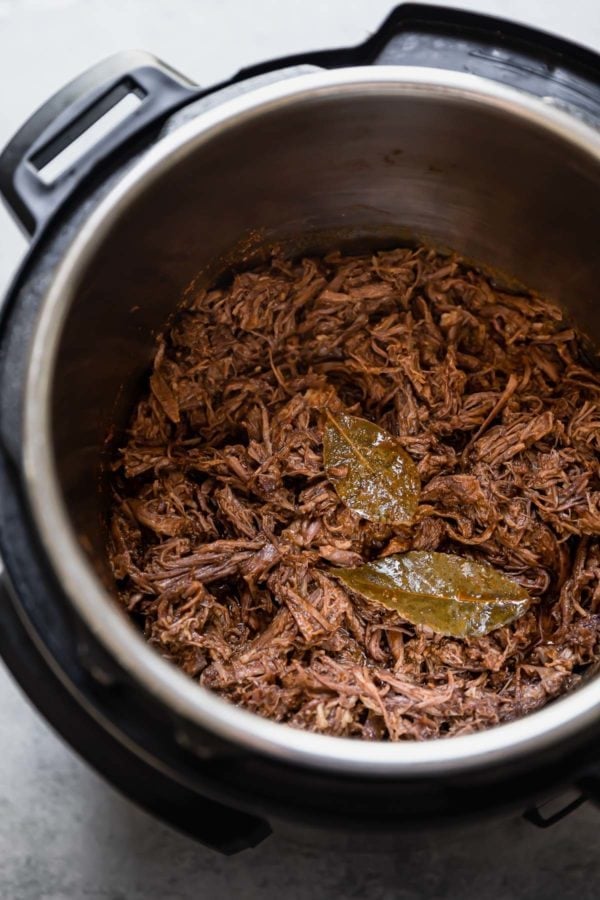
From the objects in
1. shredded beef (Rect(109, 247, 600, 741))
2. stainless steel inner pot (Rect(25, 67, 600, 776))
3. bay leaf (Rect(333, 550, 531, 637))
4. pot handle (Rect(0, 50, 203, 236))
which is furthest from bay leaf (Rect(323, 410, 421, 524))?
pot handle (Rect(0, 50, 203, 236))

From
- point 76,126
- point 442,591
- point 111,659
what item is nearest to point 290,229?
point 76,126

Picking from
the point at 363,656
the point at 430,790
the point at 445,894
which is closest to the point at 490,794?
the point at 430,790

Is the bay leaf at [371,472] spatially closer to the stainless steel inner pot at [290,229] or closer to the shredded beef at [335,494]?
the shredded beef at [335,494]

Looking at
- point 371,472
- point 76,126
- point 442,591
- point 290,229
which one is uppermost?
point 76,126

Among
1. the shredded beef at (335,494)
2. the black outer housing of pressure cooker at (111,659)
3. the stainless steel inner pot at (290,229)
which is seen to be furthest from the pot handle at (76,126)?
the shredded beef at (335,494)

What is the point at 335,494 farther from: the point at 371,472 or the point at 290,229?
the point at 290,229

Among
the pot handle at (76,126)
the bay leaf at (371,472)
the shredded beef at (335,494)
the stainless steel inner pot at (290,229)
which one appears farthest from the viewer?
the bay leaf at (371,472)
